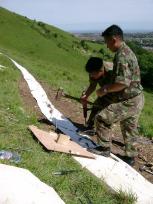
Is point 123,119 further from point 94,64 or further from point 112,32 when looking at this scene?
point 112,32

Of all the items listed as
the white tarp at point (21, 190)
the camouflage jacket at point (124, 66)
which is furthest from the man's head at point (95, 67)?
the white tarp at point (21, 190)

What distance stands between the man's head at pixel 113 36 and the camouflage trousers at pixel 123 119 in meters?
1.17

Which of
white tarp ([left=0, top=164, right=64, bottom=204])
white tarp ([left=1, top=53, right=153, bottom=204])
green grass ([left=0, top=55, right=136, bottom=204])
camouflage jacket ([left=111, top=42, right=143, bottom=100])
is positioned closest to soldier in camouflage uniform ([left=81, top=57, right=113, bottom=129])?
camouflage jacket ([left=111, top=42, right=143, bottom=100])

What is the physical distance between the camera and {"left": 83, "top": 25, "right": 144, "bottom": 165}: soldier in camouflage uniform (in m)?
9.36

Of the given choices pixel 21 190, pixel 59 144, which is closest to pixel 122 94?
pixel 59 144

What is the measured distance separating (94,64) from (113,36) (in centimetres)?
150

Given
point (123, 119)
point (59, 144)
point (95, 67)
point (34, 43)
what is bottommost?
point (34, 43)

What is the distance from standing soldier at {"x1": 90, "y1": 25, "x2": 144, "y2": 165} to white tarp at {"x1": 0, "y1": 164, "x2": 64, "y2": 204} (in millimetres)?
3401

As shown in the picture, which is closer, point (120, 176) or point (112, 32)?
point (112, 32)

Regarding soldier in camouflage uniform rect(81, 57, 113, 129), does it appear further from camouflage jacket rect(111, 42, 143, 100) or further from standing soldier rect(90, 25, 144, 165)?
camouflage jacket rect(111, 42, 143, 100)

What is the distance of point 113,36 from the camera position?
9289 millimetres

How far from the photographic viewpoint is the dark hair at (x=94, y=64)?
10.6 metres

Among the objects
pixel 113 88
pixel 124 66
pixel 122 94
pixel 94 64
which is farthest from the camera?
pixel 94 64

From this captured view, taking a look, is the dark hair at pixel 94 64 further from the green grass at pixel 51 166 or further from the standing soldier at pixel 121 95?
the green grass at pixel 51 166
